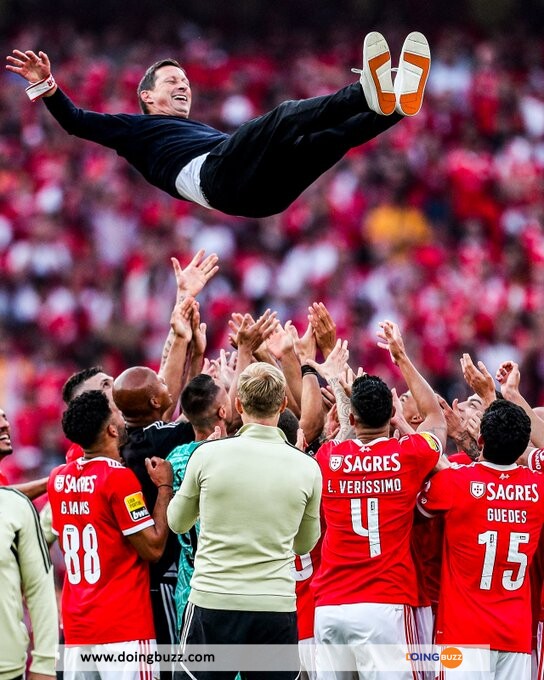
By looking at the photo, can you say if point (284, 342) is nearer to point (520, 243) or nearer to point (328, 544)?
point (328, 544)

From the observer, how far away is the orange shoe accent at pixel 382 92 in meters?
5.21

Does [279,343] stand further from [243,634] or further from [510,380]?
[243,634]

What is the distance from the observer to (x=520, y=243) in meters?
14.5

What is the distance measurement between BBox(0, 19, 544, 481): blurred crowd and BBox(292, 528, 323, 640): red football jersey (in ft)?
20.4

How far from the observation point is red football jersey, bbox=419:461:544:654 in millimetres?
5176

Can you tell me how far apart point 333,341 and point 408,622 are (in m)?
1.64

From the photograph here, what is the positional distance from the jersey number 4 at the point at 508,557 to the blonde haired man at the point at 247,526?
37.1 inches

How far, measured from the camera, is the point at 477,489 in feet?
17.0

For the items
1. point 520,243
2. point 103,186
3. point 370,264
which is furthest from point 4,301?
point 520,243

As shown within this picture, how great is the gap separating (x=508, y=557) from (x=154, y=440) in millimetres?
1654

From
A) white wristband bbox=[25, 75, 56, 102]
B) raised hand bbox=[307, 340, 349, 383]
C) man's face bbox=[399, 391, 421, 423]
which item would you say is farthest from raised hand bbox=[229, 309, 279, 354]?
white wristband bbox=[25, 75, 56, 102]

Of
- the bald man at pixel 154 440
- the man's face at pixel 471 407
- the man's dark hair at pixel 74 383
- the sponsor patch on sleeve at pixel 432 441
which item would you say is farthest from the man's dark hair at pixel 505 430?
the man's dark hair at pixel 74 383

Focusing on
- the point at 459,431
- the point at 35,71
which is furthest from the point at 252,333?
the point at 35,71

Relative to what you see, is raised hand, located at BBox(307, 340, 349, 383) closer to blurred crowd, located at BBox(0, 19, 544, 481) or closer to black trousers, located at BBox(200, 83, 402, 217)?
black trousers, located at BBox(200, 83, 402, 217)
